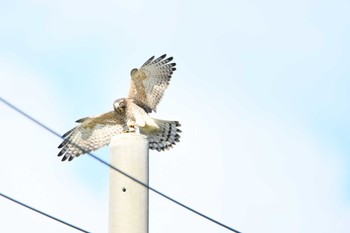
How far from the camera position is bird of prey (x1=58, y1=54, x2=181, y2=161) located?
41.6 ft

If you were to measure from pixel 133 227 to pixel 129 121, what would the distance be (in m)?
1.92

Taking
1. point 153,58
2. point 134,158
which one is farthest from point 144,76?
point 134,158

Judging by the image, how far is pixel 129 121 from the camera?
1254 centimetres

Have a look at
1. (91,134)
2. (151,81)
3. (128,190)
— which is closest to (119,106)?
(91,134)

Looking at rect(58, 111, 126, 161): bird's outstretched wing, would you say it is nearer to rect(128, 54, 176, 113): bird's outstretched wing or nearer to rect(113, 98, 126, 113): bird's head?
rect(113, 98, 126, 113): bird's head

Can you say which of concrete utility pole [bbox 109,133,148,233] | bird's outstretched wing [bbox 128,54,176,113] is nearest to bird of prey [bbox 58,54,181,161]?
bird's outstretched wing [bbox 128,54,176,113]

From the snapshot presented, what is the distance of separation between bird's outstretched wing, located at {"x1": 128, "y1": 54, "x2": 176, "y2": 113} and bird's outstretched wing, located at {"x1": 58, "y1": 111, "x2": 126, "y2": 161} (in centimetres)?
44

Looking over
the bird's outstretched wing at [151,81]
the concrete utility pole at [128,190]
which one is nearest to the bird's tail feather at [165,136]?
the bird's outstretched wing at [151,81]

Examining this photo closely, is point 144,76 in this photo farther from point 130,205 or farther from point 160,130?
point 130,205

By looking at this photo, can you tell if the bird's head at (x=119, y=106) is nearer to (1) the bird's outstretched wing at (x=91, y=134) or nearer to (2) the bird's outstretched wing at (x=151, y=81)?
(1) the bird's outstretched wing at (x=91, y=134)

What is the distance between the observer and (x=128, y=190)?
11.2 metres

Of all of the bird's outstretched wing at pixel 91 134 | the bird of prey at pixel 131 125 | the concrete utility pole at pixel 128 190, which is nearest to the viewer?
the concrete utility pole at pixel 128 190

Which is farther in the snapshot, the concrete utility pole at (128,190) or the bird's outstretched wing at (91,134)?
the bird's outstretched wing at (91,134)

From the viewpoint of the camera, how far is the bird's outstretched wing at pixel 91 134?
42.1ft
